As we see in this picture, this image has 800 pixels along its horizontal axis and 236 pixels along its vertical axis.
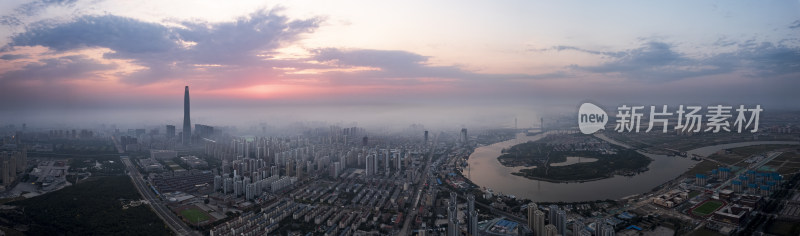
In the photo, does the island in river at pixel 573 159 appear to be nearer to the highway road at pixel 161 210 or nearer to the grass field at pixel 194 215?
the grass field at pixel 194 215

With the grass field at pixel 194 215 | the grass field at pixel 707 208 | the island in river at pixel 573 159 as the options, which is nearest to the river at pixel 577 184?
the island in river at pixel 573 159

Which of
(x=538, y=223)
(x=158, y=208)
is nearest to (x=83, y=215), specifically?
Answer: (x=158, y=208)

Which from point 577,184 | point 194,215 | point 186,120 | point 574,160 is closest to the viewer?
point 194,215

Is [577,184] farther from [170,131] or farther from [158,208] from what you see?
[170,131]

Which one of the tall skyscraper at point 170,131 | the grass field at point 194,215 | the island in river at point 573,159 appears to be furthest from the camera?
the tall skyscraper at point 170,131

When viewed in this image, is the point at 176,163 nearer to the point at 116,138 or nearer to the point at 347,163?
the point at 347,163

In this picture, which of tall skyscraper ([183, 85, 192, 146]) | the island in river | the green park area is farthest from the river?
tall skyscraper ([183, 85, 192, 146])
